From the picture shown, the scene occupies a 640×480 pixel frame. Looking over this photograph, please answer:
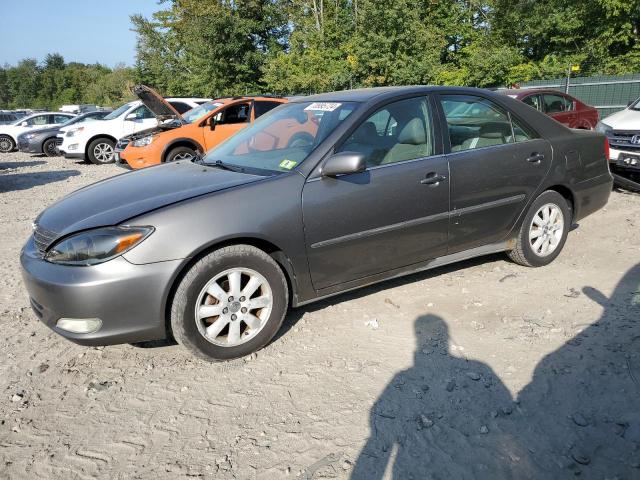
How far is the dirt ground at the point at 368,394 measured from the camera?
7.64 ft

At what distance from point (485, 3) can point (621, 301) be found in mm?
25873

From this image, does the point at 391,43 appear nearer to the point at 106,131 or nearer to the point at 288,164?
the point at 106,131

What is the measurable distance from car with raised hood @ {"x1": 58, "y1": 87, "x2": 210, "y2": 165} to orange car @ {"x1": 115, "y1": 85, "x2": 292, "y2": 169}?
2.68 m

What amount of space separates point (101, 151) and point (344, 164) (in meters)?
12.4

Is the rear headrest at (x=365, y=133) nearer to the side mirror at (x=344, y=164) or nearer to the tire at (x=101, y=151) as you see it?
the side mirror at (x=344, y=164)

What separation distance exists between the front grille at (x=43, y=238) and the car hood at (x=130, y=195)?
0.08ft

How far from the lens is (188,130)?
10.1 meters

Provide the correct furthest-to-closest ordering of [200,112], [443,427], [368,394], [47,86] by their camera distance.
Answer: [47,86] < [200,112] < [368,394] < [443,427]

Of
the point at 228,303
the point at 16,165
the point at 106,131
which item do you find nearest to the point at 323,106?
the point at 228,303

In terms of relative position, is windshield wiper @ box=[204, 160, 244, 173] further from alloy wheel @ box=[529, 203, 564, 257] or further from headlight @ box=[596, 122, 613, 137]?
headlight @ box=[596, 122, 613, 137]

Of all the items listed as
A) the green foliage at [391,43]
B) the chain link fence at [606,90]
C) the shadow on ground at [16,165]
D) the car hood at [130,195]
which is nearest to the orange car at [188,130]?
the shadow on ground at [16,165]

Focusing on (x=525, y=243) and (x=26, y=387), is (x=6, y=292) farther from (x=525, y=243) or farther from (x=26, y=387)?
(x=525, y=243)

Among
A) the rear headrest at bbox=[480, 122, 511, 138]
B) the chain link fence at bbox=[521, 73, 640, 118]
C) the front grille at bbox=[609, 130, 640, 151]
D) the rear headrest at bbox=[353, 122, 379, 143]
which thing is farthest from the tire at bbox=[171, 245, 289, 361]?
the chain link fence at bbox=[521, 73, 640, 118]

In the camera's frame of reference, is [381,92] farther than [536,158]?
No
